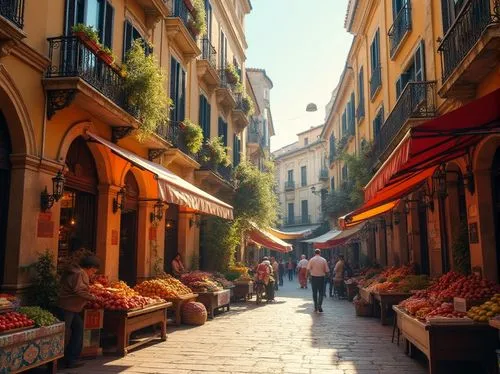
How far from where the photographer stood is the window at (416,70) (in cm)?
1331

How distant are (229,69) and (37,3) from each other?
44.2ft

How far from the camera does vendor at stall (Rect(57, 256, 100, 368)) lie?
717 cm

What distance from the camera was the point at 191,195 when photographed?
33.9 ft

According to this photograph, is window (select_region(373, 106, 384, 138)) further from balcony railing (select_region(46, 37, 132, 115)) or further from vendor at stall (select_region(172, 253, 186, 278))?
balcony railing (select_region(46, 37, 132, 115))

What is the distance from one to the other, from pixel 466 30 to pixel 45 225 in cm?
789

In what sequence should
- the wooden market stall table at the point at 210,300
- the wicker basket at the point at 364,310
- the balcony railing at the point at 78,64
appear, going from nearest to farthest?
the balcony railing at the point at 78,64 < the wooden market stall table at the point at 210,300 < the wicker basket at the point at 364,310

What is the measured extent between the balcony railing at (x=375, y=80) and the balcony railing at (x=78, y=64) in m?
11.7

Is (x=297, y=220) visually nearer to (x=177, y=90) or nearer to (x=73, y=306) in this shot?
(x=177, y=90)

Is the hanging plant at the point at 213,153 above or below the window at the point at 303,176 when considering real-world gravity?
below

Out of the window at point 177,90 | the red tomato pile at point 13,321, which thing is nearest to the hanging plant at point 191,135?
the window at point 177,90

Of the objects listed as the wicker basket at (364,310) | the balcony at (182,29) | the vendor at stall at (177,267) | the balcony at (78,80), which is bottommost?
the wicker basket at (364,310)

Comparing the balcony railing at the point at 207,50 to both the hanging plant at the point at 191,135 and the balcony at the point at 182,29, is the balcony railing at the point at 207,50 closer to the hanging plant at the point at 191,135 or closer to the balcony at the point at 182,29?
the balcony at the point at 182,29

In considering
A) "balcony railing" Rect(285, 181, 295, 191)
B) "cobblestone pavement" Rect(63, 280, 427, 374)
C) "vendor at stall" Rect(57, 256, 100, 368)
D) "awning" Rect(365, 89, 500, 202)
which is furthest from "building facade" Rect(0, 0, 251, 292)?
"balcony railing" Rect(285, 181, 295, 191)

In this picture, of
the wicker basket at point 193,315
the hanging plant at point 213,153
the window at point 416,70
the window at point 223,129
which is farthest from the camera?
the window at point 223,129
